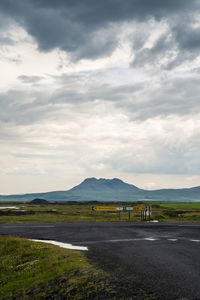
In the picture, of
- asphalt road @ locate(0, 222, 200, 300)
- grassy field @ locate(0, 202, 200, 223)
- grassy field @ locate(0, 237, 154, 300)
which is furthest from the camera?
grassy field @ locate(0, 202, 200, 223)

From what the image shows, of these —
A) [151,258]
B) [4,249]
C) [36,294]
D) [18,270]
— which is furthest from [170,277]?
[4,249]

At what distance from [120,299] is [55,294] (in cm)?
268

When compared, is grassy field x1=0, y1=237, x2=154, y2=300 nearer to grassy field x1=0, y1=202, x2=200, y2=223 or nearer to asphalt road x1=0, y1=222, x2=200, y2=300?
asphalt road x1=0, y1=222, x2=200, y2=300

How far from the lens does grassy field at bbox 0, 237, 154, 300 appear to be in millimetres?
9011

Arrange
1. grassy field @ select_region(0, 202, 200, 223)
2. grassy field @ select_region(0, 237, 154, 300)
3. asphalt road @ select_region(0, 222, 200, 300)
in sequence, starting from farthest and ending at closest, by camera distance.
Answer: grassy field @ select_region(0, 202, 200, 223), grassy field @ select_region(0, 237, 154, 300), asphalt road @ select_region(0, 222, 200, 300)

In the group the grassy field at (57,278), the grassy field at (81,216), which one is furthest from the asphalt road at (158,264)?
the grassy field at (81,216)

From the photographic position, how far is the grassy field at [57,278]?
9011mm

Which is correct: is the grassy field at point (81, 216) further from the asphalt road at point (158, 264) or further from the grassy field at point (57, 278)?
the grassy field at point (57, 278)

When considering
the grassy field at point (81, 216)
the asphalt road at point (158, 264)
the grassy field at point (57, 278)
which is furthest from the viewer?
the grassy field at point (81, 216)

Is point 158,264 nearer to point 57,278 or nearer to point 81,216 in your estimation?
point 57,278

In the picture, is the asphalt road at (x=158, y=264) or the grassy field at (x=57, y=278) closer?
the asphalt road at (x=158, y=264)

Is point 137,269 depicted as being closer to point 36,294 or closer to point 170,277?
point 170,277

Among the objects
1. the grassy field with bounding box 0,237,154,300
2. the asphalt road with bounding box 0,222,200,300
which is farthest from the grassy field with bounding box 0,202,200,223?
the grassy field with bounding box 0,237,154,300

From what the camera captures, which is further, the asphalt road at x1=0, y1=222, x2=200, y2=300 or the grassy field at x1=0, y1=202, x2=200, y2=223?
the grassy field at x1=0, y1=202, x2=200, y2=223
